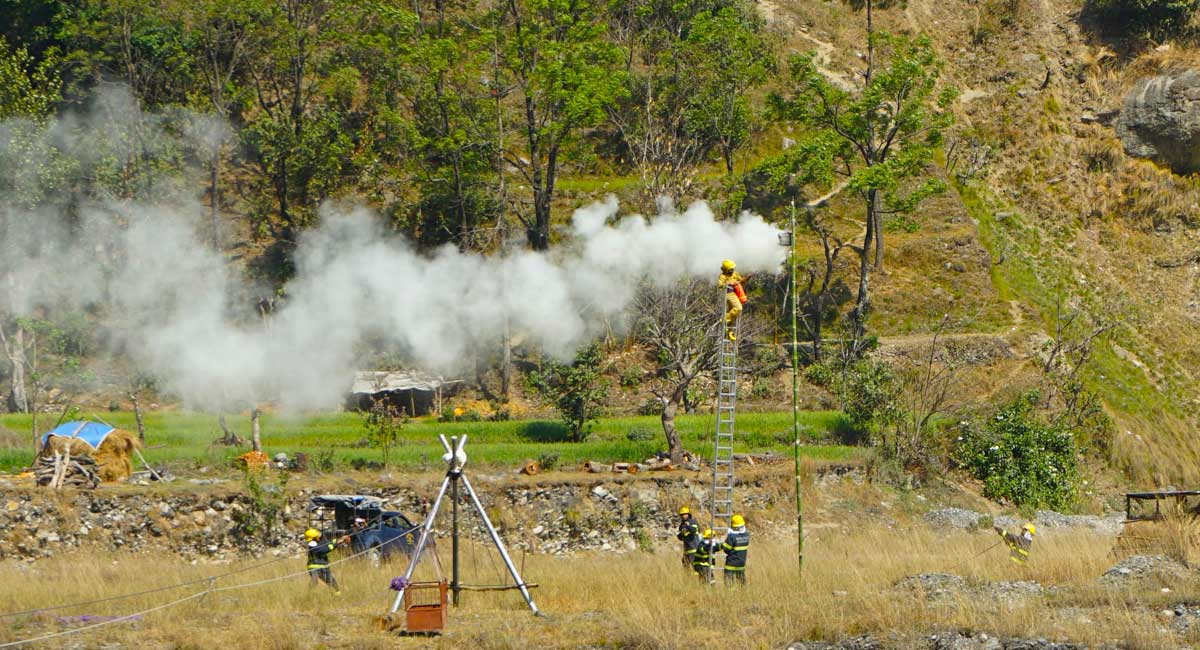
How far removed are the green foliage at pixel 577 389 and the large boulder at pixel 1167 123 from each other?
33654mm

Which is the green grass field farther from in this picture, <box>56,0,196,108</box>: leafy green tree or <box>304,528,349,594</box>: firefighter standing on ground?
<box>56,0,196,108</box>: leafy green tree

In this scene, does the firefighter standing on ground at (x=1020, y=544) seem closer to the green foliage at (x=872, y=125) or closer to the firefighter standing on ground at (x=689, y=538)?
the firefighter standing on ground at (x=689, y=538)

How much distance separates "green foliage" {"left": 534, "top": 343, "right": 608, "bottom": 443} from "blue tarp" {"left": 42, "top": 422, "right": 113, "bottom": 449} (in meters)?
12.1

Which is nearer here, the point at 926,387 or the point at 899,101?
the point at 926,387

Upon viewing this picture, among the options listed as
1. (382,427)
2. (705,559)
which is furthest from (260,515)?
(705,559)

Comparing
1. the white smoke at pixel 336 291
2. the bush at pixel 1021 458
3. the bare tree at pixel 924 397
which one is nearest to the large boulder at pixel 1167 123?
the bare tree at pixel 924 397

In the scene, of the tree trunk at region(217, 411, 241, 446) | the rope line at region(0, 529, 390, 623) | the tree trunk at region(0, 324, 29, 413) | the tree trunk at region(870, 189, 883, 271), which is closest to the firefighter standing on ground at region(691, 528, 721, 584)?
the rope line at region(0, 529, 390, 623)

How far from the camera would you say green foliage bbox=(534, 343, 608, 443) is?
3438cm

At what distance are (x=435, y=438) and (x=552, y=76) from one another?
47.0ft

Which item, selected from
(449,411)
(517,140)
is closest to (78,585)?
(449,411)

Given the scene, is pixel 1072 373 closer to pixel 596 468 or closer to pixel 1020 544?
pixel 596 468

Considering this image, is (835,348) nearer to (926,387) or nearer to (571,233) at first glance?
(926,387)

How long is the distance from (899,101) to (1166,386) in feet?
47.4

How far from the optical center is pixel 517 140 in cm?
5291
